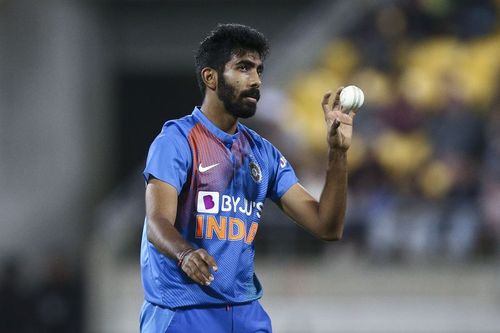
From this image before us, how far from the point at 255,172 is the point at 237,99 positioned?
0.37 metres

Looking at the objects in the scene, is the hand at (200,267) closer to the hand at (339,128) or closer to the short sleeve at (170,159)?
the short sleeve at (170,159)

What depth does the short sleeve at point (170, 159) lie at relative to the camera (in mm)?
4730

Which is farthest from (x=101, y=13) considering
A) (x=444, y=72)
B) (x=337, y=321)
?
(x=337, y=321)

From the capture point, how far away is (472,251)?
1064cm

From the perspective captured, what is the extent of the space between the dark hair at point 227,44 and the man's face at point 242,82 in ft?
0.09

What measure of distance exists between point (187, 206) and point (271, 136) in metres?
6.37

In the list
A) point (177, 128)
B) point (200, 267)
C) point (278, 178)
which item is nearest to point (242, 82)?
point (177, 128)

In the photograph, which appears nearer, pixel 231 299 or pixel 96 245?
pixel 231 299

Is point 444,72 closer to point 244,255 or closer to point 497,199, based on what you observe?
point 497,199

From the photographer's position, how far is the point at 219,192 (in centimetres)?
491

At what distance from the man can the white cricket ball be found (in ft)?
0.18

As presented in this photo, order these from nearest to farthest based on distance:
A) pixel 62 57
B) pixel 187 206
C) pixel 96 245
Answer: pixel 187 206, pixel 96 245, pixel 62 57

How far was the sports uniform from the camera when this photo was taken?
4.86 m

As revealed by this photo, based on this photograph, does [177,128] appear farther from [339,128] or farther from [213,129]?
[339,128]
